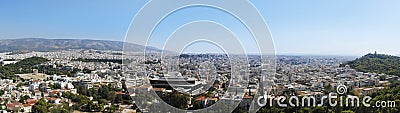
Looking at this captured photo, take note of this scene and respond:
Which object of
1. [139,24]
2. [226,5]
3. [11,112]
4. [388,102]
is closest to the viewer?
[139,24]

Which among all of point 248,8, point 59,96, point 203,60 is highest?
point 248,8

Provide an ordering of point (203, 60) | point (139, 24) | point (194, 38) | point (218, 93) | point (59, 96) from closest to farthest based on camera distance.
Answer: point (139, 24) < point (194, 38) < point (218, 93) < point (59, 96) < point (203, 60)

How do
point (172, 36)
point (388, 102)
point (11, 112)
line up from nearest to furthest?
1. point (172, 36)
2. point (388, 102)
3. point (11, 112)

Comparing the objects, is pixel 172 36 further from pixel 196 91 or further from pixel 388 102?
pixel 388 102

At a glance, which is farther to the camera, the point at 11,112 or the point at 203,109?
the point at 11,112

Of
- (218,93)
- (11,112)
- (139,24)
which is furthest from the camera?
(11,112)

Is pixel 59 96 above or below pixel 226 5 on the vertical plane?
below

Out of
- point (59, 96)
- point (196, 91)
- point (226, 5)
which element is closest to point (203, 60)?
point (196, 91)

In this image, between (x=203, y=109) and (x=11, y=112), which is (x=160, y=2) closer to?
(x=203, y=109)

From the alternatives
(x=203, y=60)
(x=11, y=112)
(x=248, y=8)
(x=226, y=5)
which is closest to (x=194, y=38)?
(x=226, y=5)
